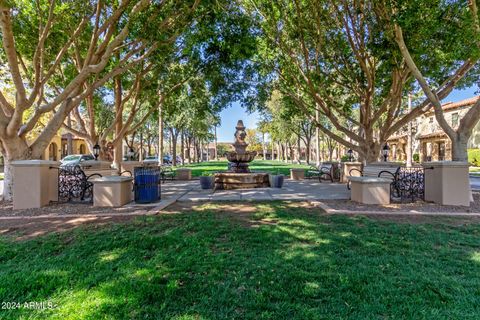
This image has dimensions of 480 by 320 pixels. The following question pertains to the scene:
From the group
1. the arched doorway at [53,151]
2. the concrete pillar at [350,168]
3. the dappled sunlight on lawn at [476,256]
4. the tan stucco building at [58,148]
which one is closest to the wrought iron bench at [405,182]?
the concrete pillar at [350,168]

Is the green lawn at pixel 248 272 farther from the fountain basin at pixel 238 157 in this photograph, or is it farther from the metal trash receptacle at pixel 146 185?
the fountain basin at pixel 238 157

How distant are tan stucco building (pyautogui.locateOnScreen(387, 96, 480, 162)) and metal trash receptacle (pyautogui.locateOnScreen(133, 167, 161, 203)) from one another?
91.4ft

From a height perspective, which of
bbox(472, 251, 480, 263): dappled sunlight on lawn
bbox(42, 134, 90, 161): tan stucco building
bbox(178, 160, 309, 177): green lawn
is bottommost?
bbox(472, 251, 480, 263): dappled sunlight on lawn

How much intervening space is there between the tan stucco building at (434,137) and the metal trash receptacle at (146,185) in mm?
27862

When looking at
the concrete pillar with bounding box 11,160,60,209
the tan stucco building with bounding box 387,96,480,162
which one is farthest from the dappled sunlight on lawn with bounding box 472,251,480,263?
the tan stucco building with bounding box 387,96,480,162

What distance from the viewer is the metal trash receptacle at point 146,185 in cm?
830

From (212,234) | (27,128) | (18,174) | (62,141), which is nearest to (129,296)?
(212,234)

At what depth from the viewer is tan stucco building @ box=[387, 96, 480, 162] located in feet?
100

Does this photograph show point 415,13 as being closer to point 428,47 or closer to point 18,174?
point 428,47

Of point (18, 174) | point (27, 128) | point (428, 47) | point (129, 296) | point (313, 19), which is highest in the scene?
point (313, 19)

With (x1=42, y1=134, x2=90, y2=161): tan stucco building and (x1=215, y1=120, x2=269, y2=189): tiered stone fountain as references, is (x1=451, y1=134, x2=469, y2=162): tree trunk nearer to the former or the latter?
(x1=215, y1=120, x2=269, y2=189): tiered stone fountain

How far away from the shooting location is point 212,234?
16.7 feet

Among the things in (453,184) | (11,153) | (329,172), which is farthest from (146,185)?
(329,172)

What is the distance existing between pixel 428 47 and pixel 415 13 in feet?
9.48
